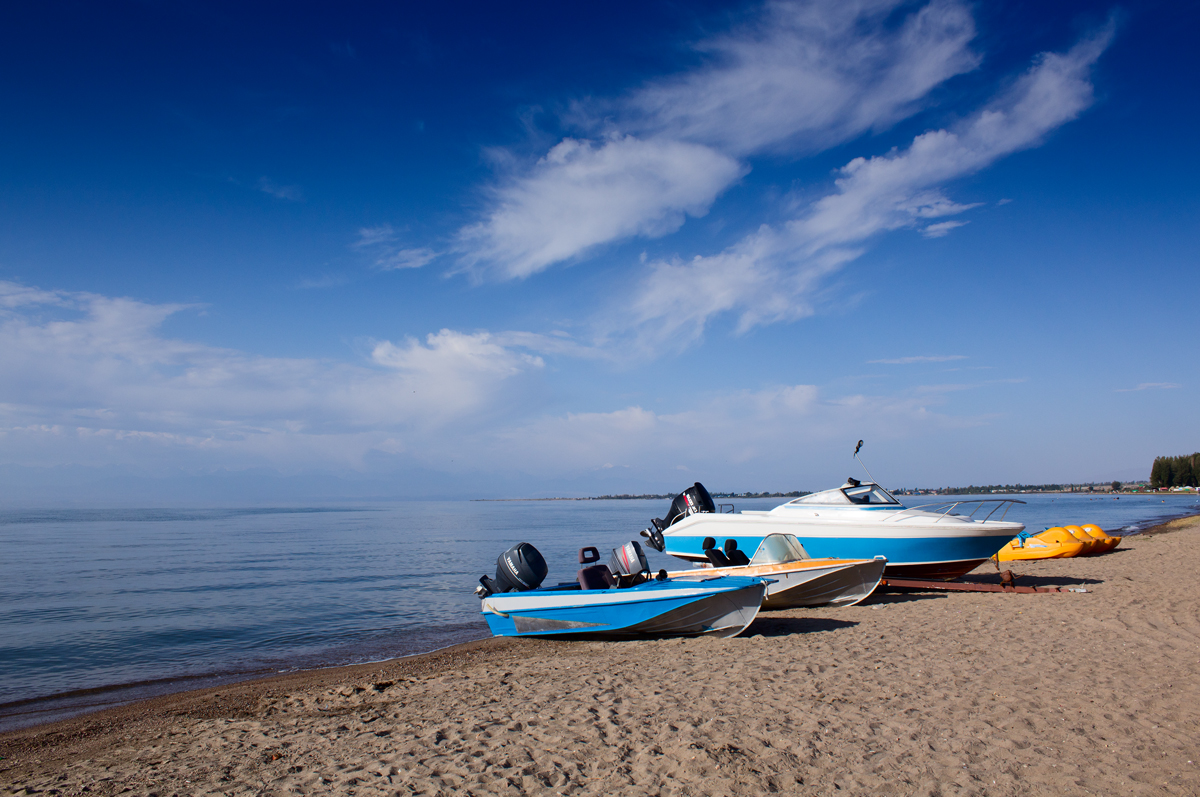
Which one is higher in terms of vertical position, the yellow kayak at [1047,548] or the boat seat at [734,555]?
the boat seat at [734,555]

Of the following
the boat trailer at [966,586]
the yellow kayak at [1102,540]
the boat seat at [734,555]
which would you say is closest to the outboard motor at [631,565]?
the boat seat at [734,555]

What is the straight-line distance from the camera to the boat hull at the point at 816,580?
1255 centimetres

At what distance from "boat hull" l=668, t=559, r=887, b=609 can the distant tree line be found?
151565mm

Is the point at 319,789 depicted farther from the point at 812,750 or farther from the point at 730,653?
the point at 730,653

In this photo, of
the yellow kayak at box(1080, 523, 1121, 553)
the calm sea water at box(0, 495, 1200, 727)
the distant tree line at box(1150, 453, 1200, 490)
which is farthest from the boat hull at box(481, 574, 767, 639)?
the distant tree line at box(1150, 453, 1200, 490)

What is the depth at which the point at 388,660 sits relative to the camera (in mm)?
12367

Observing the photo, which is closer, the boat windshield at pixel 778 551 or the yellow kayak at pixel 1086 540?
the boat windshield at pixel 778 551

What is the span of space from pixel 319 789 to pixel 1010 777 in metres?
5.53

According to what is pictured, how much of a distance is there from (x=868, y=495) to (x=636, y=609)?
800 centimetres

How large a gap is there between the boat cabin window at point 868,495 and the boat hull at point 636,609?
5.72m

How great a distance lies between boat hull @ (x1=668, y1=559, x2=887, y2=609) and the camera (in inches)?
494

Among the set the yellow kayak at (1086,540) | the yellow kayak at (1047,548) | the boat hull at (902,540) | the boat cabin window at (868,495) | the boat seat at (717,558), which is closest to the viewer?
the boat seat at (717,558)

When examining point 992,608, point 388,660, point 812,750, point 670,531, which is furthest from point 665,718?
point 670,531

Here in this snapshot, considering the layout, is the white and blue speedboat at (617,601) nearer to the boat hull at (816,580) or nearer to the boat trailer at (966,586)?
the boat hull at (816,580)
